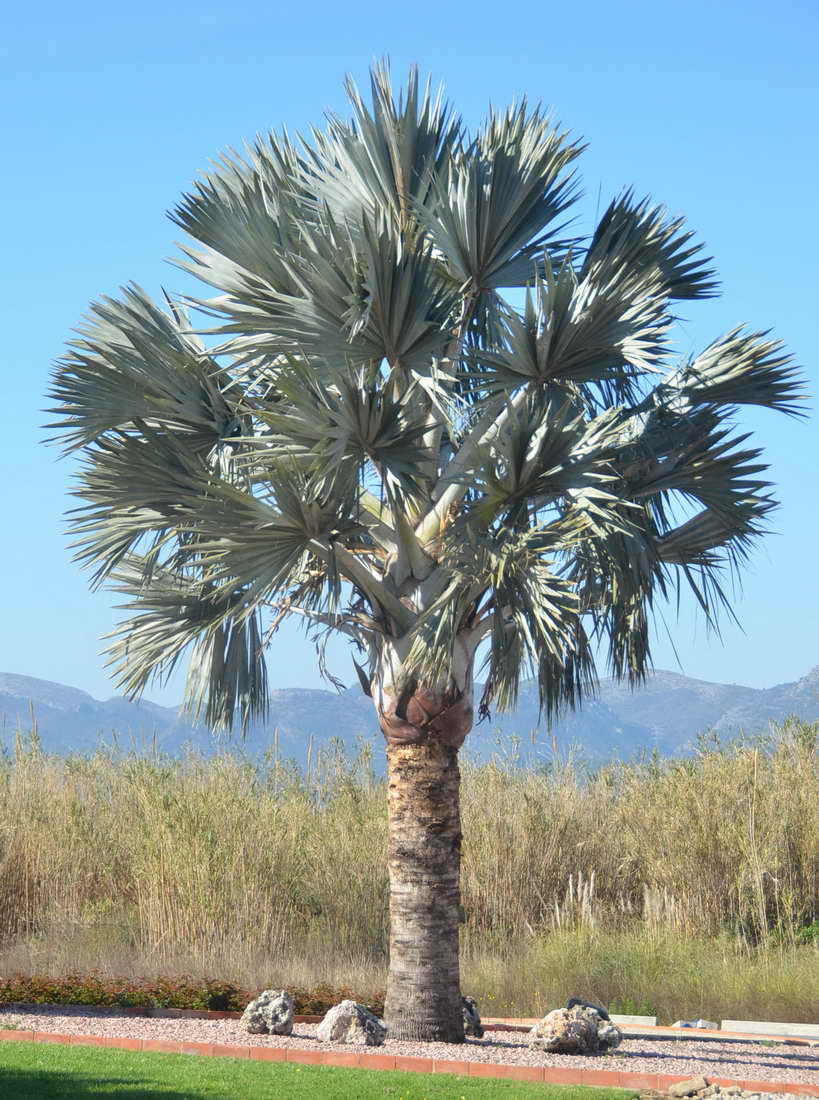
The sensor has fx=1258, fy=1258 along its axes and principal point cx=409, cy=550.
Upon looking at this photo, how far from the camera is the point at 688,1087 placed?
750 centimetres

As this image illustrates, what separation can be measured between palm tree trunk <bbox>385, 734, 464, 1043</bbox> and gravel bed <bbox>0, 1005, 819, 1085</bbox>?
19 cm

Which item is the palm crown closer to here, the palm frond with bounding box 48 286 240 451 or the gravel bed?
the palm frond with bounding box 48 286 240 451

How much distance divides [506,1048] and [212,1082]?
2.70 meters

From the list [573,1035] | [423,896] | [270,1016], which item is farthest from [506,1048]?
[270,1016]

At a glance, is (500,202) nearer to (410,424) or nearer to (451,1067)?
(410,424)

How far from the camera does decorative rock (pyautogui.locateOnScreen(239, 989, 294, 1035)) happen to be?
927 cm

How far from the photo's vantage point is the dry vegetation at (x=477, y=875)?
12445 millimetres

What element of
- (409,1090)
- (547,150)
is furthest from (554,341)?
(409,1090)

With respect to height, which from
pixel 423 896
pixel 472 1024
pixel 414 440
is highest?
pixel 414 440

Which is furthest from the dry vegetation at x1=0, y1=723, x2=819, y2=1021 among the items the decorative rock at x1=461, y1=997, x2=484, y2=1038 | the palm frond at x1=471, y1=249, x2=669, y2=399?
the palm frond at x1=471, y1=249, x2=669, y2=399


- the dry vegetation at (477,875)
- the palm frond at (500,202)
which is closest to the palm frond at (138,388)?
the palm frond at (500,202)

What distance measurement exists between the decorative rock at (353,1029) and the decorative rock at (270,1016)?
378 millimetres

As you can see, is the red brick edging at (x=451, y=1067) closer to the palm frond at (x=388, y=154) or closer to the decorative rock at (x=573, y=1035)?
the decorative rock at (x=573, y=1035)

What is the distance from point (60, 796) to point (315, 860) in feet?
10.4
